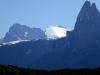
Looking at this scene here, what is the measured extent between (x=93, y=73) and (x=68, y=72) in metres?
6.24

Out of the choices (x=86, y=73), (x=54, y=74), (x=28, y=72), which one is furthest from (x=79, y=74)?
(x=28, y=72)

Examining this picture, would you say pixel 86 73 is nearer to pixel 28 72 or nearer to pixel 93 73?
pixel 93 73

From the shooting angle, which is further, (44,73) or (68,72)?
(44,73)

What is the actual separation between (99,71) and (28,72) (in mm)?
16983

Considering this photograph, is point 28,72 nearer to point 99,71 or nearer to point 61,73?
point 61,73

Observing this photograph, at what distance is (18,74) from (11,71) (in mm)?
1810

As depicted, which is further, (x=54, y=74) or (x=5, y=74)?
(x=54, y=74)

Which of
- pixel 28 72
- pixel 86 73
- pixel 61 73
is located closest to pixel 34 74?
pixel 28 72

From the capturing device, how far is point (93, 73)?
76.1m

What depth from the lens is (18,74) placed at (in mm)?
82125

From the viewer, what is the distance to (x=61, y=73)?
80312 millimetres

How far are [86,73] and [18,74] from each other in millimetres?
14703

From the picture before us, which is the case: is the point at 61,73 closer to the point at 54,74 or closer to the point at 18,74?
the point at 54,74

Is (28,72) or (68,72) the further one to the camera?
(28,72)
